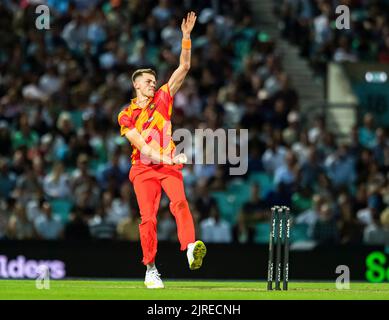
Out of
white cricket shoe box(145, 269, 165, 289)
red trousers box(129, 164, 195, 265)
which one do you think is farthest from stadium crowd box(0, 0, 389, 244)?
red trousers box(129, 164, 195, 265)

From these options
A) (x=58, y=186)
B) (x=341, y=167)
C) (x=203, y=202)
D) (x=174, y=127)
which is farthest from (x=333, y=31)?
(x=58, y=186)

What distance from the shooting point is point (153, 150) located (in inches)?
549

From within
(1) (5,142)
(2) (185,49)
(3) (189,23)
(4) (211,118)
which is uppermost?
(3) (189,23)

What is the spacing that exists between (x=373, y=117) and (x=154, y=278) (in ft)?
38.6

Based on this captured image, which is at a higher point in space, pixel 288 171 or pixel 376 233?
pixel 288 171

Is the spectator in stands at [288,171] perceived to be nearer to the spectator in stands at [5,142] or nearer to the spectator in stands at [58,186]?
the spectator in stands at [58,186]

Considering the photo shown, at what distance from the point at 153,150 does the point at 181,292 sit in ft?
5.18

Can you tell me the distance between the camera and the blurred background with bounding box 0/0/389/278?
21203 mm

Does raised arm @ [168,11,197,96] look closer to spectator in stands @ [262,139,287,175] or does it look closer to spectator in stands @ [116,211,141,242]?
spectator in stands @ [116,211,141,242]

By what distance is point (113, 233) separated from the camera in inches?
829

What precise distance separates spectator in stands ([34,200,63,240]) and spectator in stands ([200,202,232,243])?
93.5 inches

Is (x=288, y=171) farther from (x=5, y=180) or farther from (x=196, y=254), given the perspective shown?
Result: (x=196, y=254)

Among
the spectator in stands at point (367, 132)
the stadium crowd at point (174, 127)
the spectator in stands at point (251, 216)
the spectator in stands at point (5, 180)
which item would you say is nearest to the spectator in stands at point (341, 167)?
the stadium crowd at point (174, 127)
